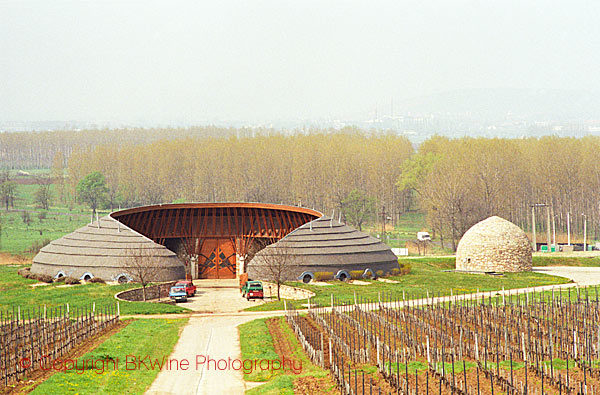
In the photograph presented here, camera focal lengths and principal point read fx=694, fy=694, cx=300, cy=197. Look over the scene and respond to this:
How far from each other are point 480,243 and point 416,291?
83.8 feet

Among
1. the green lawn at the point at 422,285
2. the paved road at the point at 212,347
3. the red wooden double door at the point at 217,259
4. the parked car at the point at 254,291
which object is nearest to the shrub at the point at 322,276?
the green lawn at the point at 422,285

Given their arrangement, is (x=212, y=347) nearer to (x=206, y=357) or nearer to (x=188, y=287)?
(x=206, y=357)

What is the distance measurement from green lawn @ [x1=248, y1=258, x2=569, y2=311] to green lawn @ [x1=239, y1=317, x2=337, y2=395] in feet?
31.5

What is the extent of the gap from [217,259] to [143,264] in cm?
1418

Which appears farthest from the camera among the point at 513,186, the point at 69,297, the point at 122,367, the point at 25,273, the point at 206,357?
the point at 513,186

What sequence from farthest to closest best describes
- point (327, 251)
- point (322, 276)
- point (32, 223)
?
point (32, 223)
point (327, 251)
point (322, 276)

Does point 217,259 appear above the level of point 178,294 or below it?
above

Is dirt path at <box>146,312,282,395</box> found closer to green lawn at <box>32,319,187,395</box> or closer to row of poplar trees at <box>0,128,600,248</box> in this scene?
green lawn at <box>32,319,187,395</box>

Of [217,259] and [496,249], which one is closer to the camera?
[217,259]

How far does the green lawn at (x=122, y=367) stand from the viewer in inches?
1000

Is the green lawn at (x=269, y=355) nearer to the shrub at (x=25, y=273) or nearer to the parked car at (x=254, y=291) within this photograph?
the parked car at (x=254, y=291)

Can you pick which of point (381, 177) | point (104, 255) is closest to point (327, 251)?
point (104, 255)

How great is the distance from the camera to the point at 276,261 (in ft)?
199

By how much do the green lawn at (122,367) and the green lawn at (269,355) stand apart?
3.79m
